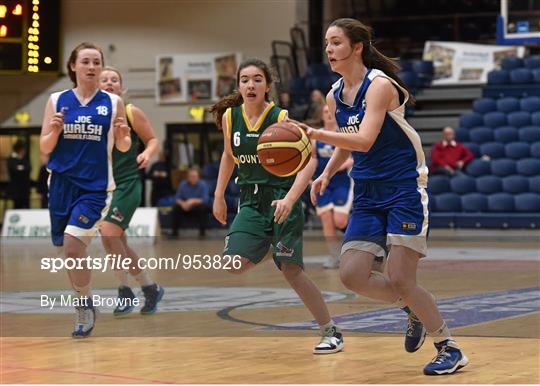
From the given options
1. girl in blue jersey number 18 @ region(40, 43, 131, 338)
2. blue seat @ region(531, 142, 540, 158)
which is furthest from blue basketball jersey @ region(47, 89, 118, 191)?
blue seat @ region(531, 142, 540, 158)

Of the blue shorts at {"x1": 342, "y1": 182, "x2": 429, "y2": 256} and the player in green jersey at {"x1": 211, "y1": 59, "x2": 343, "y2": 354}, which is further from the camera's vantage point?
the player in green jersey at {"x1": 211, "y1": 59, "x2": 343, "y2": 354}

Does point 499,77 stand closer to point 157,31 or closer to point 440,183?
point 440,183

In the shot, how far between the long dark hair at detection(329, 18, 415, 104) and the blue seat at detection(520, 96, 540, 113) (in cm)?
1388

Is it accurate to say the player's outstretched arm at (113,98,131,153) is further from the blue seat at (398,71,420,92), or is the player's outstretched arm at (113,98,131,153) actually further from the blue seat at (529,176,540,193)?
the blue seat at (398,71,420,92)

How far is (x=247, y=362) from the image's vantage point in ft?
17.9

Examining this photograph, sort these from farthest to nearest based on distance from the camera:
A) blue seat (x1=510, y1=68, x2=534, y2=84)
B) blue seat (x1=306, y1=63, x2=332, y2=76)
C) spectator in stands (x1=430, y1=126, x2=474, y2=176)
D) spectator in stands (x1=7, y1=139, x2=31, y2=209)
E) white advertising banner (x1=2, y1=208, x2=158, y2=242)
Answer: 1. blue seat (x1=306, y1=63, x2=332, y2=76)
2. spectator in stands (x1=7, y1=139, x2=31, y2=209)
3. blue seat (x1=510, y1=68, x2=534, y2=84)
4. spectator in stands (x1=430, y1=126, x2=474, y2=176)
5. white advertising banner (x1=2, y1=208, x2=158, y2=242)

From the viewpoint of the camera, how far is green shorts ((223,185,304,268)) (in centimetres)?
592

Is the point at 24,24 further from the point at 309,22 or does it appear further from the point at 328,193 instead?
the point at 309,22

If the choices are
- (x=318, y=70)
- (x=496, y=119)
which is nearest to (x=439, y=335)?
(x=496, y=119)

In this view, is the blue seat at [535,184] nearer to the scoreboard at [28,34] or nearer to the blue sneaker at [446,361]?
the scoreboard at [28,34]

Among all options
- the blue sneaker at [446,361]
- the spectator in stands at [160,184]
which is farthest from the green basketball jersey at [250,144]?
the spectator in stands at [160,184]

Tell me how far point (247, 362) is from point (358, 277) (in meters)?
0.75

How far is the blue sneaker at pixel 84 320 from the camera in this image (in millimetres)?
6547

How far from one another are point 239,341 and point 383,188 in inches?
58.8
